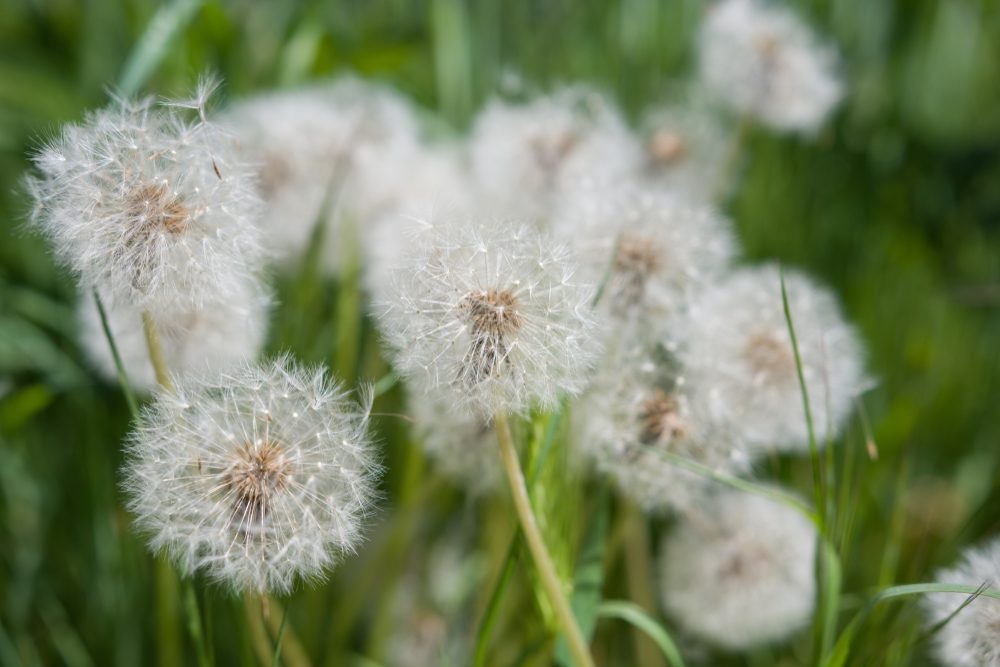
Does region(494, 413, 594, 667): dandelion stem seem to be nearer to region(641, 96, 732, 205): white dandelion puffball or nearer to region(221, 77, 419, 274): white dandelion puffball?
region(221, 77, 419, 274): white dandelion puffball

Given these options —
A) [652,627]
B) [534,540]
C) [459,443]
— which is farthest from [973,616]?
[459,443]

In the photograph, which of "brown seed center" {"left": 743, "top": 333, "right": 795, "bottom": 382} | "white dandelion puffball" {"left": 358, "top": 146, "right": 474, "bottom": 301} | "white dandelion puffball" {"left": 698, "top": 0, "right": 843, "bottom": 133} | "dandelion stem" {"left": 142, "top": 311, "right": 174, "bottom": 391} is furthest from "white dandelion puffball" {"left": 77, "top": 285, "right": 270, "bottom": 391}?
"white dandelion puffball" {"left": 698, "top": 0, "right": 843, "bottom": 133}

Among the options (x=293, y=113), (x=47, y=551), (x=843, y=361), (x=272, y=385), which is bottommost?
(x=47, y=551)

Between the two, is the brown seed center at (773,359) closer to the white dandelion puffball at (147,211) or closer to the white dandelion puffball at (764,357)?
the white dandelion puffball at (764,357)

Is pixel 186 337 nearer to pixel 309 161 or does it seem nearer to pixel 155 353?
pixel 155 353

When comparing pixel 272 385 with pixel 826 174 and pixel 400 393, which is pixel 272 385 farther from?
pixel 826 174

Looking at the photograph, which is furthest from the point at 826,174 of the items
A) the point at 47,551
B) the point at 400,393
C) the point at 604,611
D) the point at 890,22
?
the point at 47,551

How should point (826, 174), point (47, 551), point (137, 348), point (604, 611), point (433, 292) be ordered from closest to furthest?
point (433, 292) < point (604, 611) < point (137, 348) < point (47, 551) < point (826, 174)

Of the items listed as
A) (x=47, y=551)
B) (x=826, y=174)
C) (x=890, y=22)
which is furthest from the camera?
(x=890, y=22)
